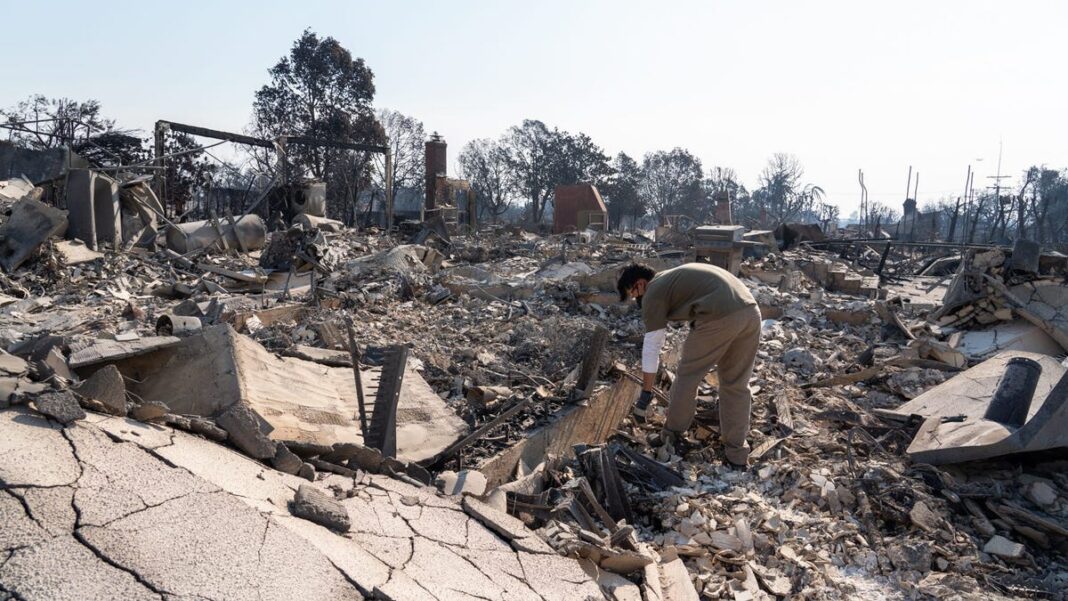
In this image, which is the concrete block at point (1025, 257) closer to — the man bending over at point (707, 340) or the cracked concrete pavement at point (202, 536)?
the man bending over at point (707, 340)

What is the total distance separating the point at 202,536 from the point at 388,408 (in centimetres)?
150

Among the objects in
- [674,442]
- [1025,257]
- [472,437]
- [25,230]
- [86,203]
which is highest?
[86,203]

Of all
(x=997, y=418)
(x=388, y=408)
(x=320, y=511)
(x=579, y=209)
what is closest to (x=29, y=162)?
(x=579, y=209)

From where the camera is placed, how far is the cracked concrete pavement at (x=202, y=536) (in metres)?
1.81

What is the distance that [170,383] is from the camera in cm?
353

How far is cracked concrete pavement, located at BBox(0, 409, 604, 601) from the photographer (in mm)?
1807

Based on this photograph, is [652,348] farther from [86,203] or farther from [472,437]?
[86,203]

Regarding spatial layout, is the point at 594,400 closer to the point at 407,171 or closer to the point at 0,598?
the point at 0,598

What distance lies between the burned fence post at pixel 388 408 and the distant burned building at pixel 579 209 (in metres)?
20.2

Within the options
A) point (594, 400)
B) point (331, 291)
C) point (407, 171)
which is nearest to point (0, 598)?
point (594, 400)

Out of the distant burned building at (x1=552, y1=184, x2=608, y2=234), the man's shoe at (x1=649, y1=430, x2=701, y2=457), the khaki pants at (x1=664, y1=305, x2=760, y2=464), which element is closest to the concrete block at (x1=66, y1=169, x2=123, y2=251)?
the man's shoe at (x1=649, y1=430, x2=701, y2=457)

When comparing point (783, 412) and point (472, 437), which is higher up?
point (472, 437)

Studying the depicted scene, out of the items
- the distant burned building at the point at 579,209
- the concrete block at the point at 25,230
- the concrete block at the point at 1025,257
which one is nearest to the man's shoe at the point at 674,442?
the concrete block at the point at 1025,257

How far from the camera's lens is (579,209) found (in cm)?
2425
